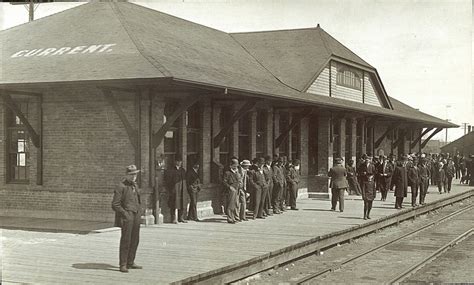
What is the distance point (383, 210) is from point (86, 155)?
27.7 ft

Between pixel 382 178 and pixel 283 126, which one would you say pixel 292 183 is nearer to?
pixel 283 126

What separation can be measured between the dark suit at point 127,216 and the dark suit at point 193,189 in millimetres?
5556

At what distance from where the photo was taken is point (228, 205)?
1389cm

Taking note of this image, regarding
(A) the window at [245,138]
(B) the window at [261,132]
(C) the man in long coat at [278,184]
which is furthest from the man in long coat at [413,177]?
(A) the window at [245,138]

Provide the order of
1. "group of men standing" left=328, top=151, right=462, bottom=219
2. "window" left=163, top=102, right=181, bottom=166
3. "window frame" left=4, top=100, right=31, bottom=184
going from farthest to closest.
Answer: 1. "group of men standing" left=328, top=151, right=462, bottom=219
2. "window frame" left=4, top=100, right=31, bottom=184
3. "window" left=163, top=102, right=181, bottom=166

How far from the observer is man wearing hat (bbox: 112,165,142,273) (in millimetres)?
8344

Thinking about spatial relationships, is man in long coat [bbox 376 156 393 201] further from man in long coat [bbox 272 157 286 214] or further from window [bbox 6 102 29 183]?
window [bbox 6 102 29 183]

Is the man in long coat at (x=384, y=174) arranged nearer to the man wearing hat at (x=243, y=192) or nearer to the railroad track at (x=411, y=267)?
the railroad track at (x=411, y=267)

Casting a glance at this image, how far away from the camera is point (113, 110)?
545 inches

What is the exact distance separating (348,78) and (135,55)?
44.7ft

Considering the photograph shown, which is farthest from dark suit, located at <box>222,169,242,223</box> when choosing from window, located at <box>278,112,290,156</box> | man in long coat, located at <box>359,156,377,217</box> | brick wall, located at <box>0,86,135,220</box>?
window, located at <box>278,112,290,156</box>

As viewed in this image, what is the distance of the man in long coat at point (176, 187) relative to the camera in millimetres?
13641

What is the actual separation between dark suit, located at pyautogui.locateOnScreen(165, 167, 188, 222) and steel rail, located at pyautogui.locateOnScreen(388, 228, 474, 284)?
16.8ft

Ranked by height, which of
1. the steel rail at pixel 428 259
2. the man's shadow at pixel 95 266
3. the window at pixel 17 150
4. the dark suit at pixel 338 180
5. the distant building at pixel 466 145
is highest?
the distant building at pixel 466 145
